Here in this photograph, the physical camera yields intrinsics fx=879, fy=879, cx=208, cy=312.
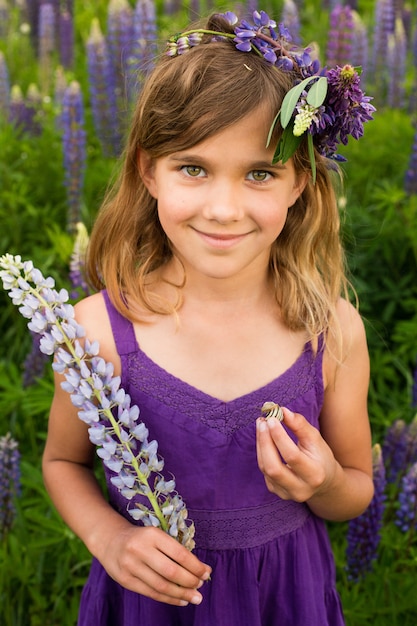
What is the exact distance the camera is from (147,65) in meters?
2.02

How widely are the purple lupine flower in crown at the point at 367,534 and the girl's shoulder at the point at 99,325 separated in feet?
2.91

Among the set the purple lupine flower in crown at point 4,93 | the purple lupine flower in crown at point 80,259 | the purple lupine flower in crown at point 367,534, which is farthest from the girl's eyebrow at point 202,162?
the purple lupine flower in crown at point 4,93

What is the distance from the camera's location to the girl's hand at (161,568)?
153cm

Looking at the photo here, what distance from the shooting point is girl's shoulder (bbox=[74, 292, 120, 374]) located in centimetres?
189

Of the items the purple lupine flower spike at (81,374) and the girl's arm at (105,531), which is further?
the girl's arm at (105,531)

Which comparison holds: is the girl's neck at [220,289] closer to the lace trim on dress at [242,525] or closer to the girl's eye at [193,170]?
the girl's eye at [193,170]

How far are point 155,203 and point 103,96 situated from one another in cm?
228

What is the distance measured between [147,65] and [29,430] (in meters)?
1.47

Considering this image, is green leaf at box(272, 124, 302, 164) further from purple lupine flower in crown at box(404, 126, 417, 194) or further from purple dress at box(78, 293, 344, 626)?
purple lupine flower in crown at box(404, 126, 417, 194)

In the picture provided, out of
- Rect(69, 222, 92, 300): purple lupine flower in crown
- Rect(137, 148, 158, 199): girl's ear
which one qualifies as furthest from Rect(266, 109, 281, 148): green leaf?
Rect(69, 222, 92, 300): purple lupine flower in crown

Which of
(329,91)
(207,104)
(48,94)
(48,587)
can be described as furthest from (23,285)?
(48,94)

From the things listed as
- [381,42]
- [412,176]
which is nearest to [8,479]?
[412,176]

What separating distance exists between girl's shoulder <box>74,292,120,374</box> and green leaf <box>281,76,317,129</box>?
61cm

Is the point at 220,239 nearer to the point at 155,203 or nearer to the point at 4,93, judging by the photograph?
the point at 155,203
